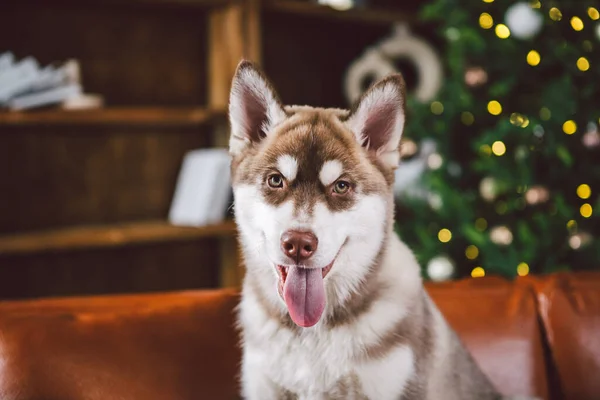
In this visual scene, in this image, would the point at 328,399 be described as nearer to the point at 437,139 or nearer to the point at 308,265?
the point at 308,265

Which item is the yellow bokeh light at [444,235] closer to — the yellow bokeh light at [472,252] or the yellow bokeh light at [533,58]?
the yellow bokeh light at [472,252]

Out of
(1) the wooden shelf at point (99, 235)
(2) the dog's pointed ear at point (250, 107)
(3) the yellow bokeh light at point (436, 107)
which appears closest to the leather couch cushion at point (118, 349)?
(2) the dog's pointed ear at point (250, 107)

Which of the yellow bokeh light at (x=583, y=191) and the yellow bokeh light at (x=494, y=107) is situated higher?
the yellow bokeh light at (x=494, y=107)

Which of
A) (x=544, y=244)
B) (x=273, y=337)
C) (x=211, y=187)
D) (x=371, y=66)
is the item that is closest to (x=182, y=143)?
(x=211, y=187)

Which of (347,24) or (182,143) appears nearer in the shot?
(182,143)

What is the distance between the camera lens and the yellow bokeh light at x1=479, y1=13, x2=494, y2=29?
8.21 ft

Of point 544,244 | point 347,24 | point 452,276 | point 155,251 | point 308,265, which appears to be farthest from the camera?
point 347,24

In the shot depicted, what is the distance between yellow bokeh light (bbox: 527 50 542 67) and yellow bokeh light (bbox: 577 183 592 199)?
53 cm

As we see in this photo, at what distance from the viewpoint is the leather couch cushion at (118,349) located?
122 centimetres

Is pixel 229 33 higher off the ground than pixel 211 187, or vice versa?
pixel 229 33

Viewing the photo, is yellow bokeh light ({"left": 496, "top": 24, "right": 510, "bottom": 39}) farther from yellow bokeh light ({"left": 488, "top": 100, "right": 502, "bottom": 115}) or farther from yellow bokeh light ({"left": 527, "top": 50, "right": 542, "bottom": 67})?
yellow bokeh light ({"left": 488, "top": 100, "right": 502, "bottom": 115})

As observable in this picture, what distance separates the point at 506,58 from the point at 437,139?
441 mm

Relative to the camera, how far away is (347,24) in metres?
3.38

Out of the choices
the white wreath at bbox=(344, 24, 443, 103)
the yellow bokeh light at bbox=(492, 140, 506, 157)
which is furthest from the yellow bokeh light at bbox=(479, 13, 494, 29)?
the white wreath at bbox=(344, 24, 443, 103)
